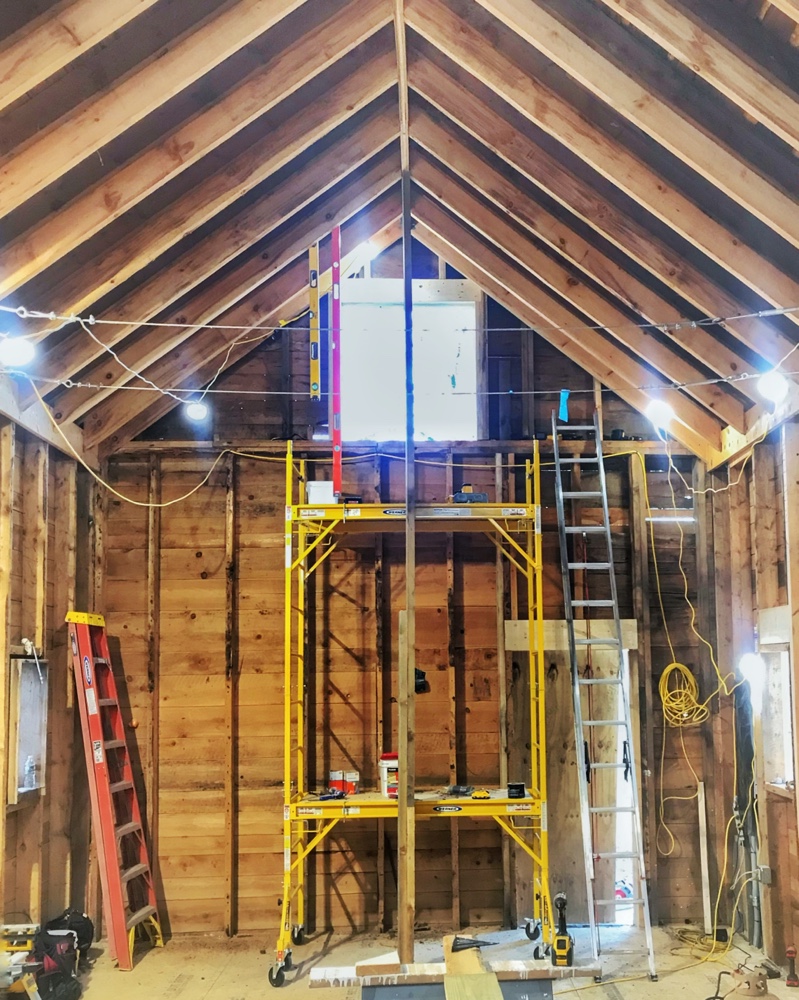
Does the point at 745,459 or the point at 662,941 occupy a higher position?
the point at 745,459

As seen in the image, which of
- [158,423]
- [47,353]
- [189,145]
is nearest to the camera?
[189,145]

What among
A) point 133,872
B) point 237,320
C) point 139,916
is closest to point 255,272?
point 237,320

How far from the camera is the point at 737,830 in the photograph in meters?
5.53

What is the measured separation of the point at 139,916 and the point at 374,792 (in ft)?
5.15

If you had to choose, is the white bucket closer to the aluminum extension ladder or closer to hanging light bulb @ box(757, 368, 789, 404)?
the aluminum extension ladder

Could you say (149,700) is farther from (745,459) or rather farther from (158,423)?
(745,459)

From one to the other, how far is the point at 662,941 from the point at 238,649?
3.24 metres

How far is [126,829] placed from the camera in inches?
210

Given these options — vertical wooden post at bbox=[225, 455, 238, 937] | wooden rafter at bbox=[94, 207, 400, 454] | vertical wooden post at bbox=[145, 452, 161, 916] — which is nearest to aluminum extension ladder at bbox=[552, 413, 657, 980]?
wooden rafter at bbox=[94, 207, 400, 454]

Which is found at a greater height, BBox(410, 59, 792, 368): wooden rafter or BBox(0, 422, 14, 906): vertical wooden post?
BBox(410, 59, 792, 368): wooden rafter

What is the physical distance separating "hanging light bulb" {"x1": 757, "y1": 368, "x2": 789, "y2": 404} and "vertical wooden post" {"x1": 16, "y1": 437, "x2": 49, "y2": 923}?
13.2 ft

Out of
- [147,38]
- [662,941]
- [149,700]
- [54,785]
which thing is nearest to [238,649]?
Result: [149,700]

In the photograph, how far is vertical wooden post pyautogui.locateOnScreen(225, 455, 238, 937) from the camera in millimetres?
5695

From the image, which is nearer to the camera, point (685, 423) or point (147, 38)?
point (147, 38)
